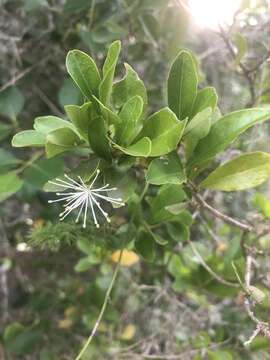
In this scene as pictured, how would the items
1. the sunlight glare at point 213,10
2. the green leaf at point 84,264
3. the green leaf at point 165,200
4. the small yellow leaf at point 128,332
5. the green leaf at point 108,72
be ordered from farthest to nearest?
the small yellow leaf at point 128,332
the green leaf at point 84,264
the sunlight glare at point 213,10
the green leaf at point 165,200
the green leaf at point 108,72

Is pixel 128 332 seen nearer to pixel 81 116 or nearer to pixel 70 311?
pixel 70 311

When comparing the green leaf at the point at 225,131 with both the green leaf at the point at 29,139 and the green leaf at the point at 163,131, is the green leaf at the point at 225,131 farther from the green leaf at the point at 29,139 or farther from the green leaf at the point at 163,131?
the green leaf at the point at 29,139

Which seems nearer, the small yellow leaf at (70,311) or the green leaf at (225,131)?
the green leaf at (225,131)

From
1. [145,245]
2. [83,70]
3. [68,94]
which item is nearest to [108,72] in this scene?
[83,70]

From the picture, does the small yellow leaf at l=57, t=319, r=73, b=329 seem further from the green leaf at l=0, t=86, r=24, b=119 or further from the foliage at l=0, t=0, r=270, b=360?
the green leaf at l=0, t=86, r=24, b=119

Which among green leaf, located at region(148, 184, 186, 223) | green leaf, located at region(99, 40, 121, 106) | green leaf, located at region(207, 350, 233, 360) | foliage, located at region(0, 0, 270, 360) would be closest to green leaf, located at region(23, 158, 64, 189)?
foliage, located at region(0, 0, 270, 360)

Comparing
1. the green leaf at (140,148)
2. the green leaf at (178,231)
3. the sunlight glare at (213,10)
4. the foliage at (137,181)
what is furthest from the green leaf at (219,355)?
the sunlight glare at (213,10)

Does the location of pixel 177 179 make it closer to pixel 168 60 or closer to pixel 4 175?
pixel 4 175
